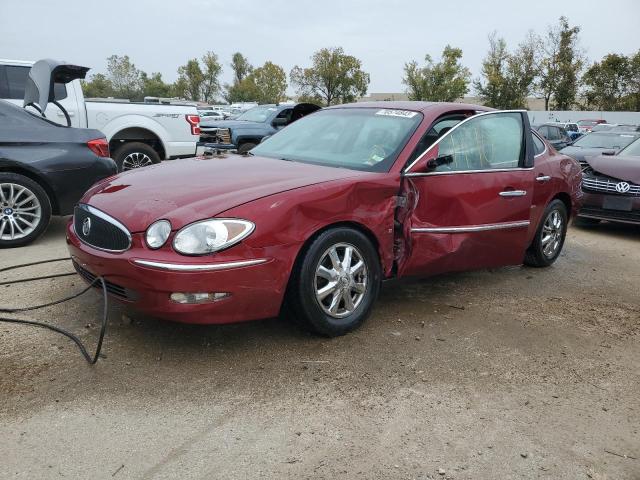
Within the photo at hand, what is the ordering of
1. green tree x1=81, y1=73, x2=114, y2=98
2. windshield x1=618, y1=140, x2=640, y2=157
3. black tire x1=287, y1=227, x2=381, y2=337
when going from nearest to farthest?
black tire x1=287, y1=227, x2=381, y2=337
windshield x1=618, y1=140, x2=640, y2=157
green tree x1=81, y1=73, x2=114, y2=98

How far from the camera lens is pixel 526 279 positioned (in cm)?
551

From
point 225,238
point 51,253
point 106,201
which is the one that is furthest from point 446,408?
point 51,253

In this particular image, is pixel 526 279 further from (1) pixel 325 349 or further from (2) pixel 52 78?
(2) pixel 52 78

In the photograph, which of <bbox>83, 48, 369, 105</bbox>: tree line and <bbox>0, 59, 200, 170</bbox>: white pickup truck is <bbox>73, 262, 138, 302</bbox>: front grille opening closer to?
<bbox>0, 59, 200, 170</bbox>: white pickup truck

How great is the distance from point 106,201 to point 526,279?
389 centimetres

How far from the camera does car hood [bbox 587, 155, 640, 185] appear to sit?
7.64 metres

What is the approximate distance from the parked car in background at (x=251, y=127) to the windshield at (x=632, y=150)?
624 cm

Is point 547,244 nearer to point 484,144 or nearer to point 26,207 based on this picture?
point 484,144

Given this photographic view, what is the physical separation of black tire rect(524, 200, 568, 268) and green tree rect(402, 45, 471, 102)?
37.8 meters

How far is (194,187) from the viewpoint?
11.9ft

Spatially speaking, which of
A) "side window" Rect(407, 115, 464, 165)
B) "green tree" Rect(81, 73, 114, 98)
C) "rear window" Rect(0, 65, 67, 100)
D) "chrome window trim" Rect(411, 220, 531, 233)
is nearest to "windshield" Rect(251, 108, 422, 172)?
"side window" Rect(407, 115, 464, 165)

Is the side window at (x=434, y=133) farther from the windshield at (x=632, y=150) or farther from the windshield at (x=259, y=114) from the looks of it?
the windshield at (x=259, y=114)

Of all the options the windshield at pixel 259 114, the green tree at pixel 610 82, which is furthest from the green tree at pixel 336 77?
the windshield at pixel 259 114

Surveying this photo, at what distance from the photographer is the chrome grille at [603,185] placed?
299 inches
